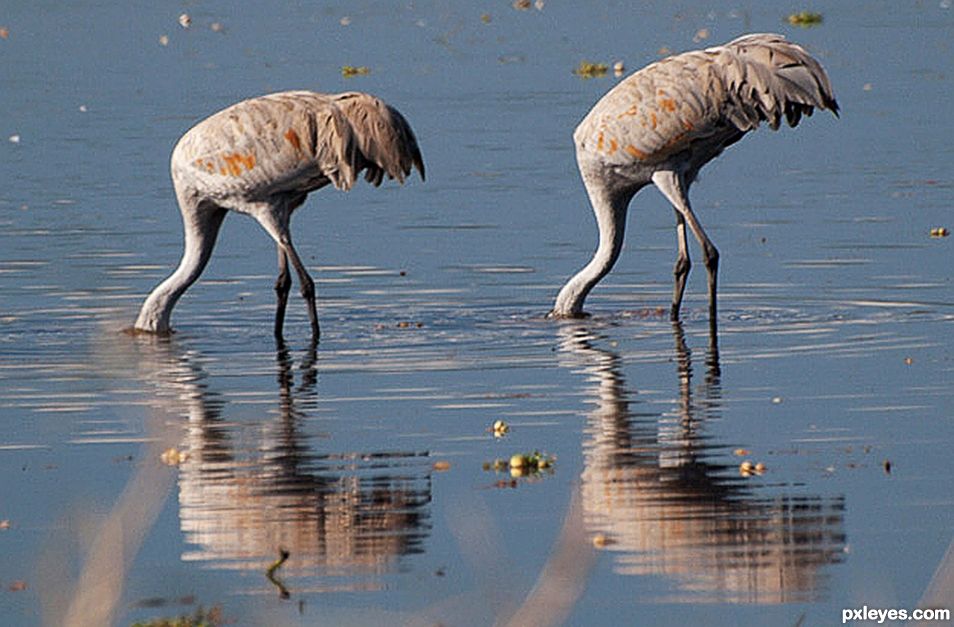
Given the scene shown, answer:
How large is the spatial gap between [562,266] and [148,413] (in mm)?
6174

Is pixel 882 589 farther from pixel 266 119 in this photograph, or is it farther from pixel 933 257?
pixel 933 257

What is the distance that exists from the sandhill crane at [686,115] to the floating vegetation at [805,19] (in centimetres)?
2404

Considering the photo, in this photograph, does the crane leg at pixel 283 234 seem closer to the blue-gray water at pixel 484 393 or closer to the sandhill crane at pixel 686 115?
the blue-gray water at pixel 484 393

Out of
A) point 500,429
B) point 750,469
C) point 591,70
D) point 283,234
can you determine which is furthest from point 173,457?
point 591,70

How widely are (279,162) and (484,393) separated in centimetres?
304

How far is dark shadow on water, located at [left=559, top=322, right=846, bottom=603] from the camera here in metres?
8.38

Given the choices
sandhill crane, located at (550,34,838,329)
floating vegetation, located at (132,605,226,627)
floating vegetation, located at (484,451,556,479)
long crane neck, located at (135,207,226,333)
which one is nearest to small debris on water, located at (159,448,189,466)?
floating vegetation, located at (484,451,556,479)

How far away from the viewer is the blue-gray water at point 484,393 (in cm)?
855

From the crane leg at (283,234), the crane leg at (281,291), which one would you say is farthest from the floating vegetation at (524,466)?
the crane leg at (283,234)

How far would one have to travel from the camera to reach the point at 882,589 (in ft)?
26.9

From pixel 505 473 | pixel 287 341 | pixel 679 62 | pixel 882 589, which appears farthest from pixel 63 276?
pixel 882 589

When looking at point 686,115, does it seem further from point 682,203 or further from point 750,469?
point 750,469

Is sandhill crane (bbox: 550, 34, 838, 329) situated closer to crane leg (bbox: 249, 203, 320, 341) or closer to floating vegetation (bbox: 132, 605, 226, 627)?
crane leg (bbox: 249, 203, 320, 341)

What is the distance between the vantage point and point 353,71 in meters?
32.5
